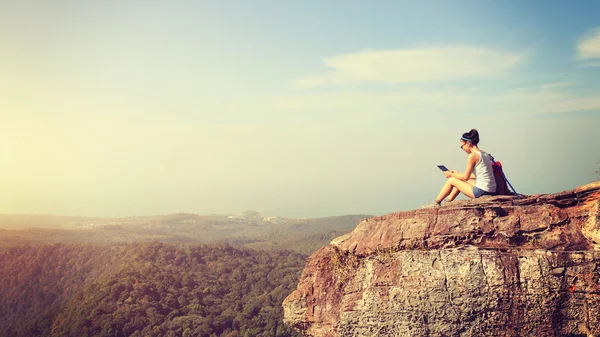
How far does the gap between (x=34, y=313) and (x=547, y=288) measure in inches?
4093

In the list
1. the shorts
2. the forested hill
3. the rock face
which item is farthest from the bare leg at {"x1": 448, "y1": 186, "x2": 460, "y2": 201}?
the forested hill

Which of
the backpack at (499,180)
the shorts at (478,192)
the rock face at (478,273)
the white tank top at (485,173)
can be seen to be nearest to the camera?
the rock face at (478,273)

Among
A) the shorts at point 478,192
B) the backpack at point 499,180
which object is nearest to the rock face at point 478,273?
the shorts at point 478,192

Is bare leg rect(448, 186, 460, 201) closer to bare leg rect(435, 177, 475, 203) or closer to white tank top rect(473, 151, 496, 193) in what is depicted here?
bare leg rect(435, 177, 475, 203)

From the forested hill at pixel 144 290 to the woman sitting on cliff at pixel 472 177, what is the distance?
62343 millimetres

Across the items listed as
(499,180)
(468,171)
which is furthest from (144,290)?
(499,180)

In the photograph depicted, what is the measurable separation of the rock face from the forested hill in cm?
6145

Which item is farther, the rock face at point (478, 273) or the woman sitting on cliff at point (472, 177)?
the woman sitting on cliff at point (472, 177)

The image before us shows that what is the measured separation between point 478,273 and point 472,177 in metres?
3.86

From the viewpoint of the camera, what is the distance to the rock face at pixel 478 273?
11.4 m

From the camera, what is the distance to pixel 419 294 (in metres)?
12.6

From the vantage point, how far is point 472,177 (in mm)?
14773

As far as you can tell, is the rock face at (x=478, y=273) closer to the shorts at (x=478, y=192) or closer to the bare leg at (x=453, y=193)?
the shorts at (x=478, y=192)

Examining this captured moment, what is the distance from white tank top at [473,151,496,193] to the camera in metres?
13.9
